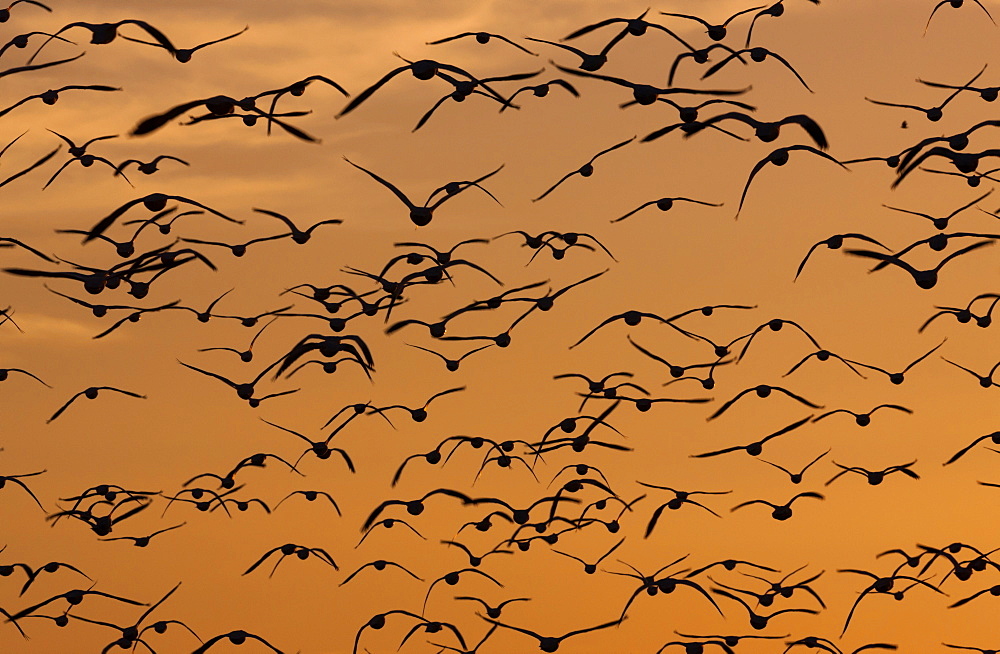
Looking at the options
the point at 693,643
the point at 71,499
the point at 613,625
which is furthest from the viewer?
the point at 71,499

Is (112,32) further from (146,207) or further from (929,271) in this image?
(929,271)

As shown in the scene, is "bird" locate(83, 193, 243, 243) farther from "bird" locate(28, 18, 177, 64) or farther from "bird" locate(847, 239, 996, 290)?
"bird" locate(847, 239, 996, 290)

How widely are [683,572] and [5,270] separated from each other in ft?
65.4

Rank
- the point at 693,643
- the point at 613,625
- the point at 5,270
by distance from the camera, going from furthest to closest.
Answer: the point at 693,643 < the point at 613,625 < the point at 5,270

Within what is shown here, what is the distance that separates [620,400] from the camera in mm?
47188

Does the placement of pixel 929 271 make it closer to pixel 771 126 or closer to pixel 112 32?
pixel 771 126

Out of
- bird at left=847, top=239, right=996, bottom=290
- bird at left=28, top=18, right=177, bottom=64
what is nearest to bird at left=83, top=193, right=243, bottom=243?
bird at left=28, top=18, right=177, bottom=64

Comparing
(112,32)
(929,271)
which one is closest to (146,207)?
(112,32)

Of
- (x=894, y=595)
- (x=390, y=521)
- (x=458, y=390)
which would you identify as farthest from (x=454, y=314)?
(x=894, y=595)

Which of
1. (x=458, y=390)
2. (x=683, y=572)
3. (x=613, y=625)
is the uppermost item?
(x=458, y=390)

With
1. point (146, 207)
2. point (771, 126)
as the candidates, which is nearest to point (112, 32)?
point (146, 207)

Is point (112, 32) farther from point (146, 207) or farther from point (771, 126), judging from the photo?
point (771, 126)

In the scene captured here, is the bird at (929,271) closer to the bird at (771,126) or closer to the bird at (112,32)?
the bird at (771,126)

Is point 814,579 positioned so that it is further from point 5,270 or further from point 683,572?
point 5,270
